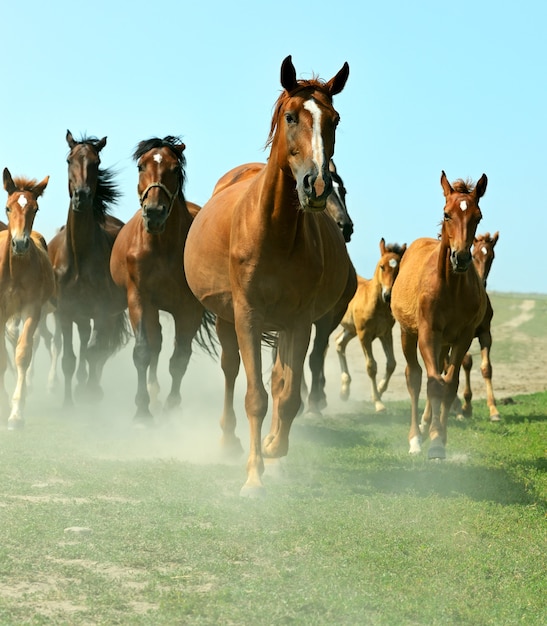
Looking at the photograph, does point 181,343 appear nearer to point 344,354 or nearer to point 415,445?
point 415,445

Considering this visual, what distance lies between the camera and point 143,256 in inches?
435

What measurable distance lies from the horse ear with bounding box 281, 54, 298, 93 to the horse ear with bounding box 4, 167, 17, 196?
5544mm

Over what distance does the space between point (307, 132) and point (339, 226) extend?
16.2 feet

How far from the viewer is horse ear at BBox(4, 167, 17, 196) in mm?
11406

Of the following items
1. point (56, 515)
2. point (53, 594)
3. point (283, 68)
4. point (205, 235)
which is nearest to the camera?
point (53, 594)

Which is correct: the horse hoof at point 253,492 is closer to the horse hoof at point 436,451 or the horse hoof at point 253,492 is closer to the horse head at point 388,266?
the horse hoof at point 436,451

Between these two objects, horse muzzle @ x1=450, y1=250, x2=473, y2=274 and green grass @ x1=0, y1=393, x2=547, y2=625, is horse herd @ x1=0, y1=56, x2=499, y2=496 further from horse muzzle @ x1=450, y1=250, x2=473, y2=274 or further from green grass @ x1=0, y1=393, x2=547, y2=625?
green grass @ x1=0, y1=393, x2=547, y2=625

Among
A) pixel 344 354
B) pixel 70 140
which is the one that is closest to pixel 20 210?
pixel 70 140

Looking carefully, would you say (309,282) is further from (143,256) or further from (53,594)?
(143,256)

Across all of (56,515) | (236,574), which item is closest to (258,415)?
(56,515)

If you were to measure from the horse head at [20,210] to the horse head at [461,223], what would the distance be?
4591 mm

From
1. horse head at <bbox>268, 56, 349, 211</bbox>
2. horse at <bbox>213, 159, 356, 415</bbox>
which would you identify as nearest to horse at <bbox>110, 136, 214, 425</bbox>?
horse at <bbox>213, 159, 356, 415</bbox>

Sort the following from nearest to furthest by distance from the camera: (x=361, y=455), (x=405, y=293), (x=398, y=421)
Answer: (x=361, y=455) < (x=405, y=293) < (x=398, y=421)

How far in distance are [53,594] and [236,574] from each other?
0.94 m
